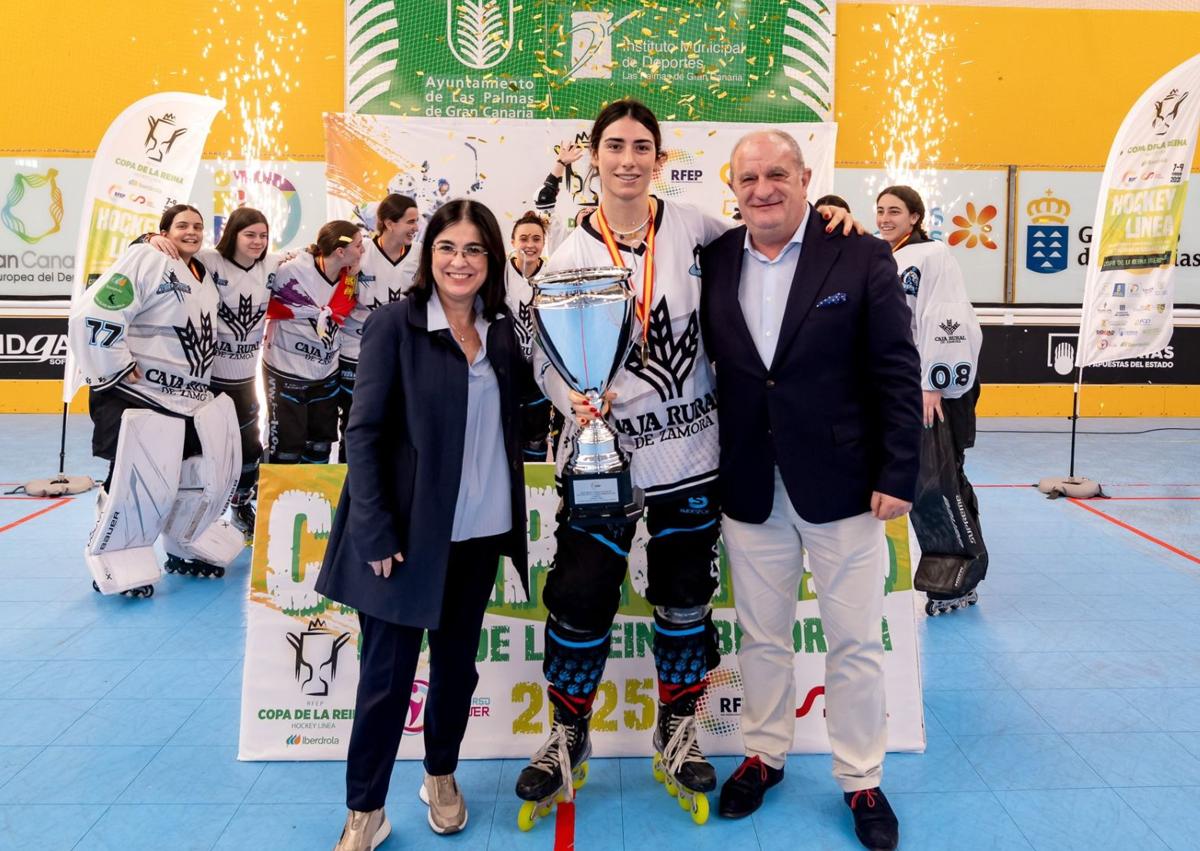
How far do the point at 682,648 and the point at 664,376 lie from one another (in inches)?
29.3

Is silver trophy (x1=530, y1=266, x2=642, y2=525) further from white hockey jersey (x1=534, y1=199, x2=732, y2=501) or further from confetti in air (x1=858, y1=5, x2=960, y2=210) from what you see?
confetti in air (x1=858, y1=5, x2=960, y2=210)

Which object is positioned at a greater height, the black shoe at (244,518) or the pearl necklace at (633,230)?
the pearl necklace at (633,230)

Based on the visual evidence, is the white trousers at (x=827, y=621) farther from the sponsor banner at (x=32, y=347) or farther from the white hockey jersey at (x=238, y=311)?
the sponsor banner at (x=32, y=347)

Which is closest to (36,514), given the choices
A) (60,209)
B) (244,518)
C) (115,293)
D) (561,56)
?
(244,518)

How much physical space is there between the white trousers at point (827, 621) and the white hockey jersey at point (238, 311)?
3120 mm

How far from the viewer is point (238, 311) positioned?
4.61m

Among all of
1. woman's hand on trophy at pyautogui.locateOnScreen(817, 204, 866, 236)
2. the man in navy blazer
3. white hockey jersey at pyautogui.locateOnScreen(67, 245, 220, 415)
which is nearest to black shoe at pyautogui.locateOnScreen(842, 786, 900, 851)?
the man in navy blazer

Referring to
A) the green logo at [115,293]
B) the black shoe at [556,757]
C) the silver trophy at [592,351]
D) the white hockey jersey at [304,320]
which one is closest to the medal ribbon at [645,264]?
the silver trophy at [592,351]

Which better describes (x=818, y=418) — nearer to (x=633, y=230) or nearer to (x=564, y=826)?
(x=633, y=230)

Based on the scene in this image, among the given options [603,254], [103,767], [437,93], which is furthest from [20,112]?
[603,254]

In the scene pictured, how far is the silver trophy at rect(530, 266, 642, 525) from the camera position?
2062mm

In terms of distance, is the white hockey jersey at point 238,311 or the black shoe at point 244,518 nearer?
the white hockey jersey at point 238,311

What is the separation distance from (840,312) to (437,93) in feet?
22.4

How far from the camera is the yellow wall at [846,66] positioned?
29.8 feet
